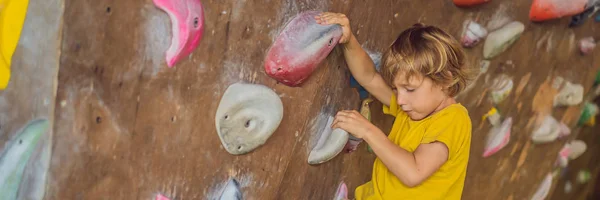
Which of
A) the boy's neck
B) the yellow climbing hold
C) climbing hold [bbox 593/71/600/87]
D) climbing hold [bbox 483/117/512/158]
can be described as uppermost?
the yellow climbing hold

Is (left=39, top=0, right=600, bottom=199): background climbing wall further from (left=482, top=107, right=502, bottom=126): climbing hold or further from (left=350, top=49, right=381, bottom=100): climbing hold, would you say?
(left=482, top=107, right=502, bottom=126): climbing hold

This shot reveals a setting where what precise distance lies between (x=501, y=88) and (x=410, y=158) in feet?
2.01

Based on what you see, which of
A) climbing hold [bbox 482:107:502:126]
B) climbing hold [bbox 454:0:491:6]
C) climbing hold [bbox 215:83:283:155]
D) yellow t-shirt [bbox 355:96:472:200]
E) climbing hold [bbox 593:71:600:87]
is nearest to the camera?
climbing hold [bbox 215:83:283:155]

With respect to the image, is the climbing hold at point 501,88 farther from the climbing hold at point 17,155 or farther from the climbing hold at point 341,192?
the climbing hold at point 17,155

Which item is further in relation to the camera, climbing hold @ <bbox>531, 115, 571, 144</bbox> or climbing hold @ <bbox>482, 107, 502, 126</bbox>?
climbing hold @ <bbox>531, 115, 571, 144</bbox>

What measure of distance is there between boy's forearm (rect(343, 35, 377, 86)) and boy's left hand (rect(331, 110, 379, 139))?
3.3 inches

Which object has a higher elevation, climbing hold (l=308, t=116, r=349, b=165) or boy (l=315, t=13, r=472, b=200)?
boy (l=315, t=13, r=472, b=200)

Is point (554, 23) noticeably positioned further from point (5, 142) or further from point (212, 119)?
point (5, 142)

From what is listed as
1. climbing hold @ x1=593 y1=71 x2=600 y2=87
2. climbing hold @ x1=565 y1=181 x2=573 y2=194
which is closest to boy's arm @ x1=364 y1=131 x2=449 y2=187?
climbing hold @ x1=593 y1=71 x2=600 y2=87

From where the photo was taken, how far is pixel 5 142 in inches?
29.2

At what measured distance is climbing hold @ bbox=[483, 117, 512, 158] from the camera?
162 cm

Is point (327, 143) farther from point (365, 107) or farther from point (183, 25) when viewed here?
point (183, 25)

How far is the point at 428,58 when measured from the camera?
1005 mm

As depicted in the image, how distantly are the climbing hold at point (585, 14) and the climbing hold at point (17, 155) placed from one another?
129cm
